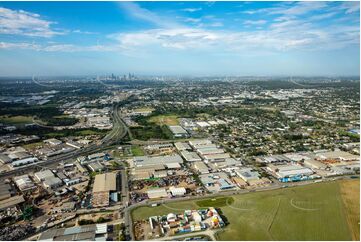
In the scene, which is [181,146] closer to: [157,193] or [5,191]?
[157,193]

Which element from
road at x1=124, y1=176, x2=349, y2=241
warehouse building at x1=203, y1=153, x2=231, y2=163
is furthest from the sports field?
warehouse building at x1=203, y1=153, x2=231, y2=163

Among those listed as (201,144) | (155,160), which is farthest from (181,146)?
(155,160)

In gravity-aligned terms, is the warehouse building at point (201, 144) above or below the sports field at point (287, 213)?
above

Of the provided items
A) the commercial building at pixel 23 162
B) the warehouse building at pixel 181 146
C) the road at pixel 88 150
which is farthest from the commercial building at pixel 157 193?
the commercial building at pixel 23 162

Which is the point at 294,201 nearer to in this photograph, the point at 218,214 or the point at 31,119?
the point at 218,214

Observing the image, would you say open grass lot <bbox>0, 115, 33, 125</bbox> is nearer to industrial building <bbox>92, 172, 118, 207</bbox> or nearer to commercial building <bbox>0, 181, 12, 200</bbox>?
commercial building <bbox>0, 181, 12, 200</bbox>

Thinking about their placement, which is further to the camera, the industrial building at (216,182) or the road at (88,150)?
the road at (88,150)

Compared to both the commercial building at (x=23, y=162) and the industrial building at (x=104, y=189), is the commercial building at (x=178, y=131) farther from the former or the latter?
the commercial building at (x=23, y=162)
